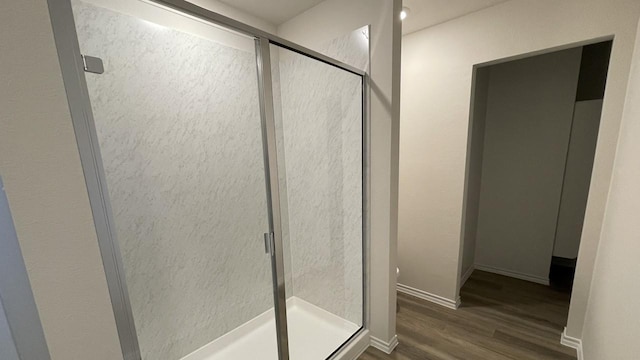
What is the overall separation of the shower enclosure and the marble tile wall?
0.04 ft

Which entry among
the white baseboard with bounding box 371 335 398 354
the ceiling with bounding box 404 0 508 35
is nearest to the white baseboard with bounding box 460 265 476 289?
the white baseboard with bounding box 371 335 398 354

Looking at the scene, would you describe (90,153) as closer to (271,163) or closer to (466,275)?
(271,163)

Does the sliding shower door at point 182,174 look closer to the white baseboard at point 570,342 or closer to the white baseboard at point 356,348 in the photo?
the white baseboard at point 356,348

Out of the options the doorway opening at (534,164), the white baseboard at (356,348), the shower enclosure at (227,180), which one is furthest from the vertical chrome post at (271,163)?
the doorway opening at (534,164)

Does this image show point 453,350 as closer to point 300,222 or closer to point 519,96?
point 300,222

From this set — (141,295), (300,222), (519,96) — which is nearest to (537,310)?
(519,96)

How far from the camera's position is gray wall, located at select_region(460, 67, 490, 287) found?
8.09 ft

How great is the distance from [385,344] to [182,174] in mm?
1965

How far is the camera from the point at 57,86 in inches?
23.7

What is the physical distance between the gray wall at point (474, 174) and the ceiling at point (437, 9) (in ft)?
2.12

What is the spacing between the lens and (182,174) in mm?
1742

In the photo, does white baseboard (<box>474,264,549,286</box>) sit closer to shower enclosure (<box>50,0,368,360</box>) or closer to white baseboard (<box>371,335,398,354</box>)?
white baseboard (<box>371,335,398,354</box>)

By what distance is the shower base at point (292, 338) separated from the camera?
1.87 meters

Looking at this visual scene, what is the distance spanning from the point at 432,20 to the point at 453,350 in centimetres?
263
